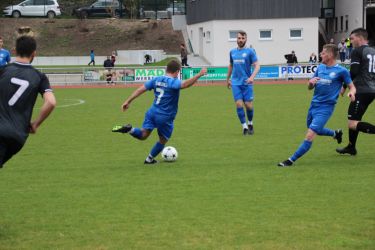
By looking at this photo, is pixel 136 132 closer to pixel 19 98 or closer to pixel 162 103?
pixel 162 103

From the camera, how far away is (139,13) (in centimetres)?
6378

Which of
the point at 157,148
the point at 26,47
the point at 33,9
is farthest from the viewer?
the point at 33,9

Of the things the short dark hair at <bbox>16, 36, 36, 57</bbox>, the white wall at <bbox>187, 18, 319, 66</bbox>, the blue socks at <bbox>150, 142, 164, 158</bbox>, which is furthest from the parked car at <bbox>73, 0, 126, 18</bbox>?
the short dark hair at <bbox>16, 36, 36, 57</bbox>

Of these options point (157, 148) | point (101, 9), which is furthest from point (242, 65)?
point (101, 9)

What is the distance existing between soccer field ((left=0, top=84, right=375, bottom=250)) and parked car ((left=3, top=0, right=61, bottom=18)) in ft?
157

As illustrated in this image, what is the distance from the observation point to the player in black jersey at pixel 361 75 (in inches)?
440

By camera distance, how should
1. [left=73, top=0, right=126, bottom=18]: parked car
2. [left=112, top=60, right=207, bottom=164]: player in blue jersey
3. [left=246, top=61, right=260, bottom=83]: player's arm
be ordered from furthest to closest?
[left=73, top=0, right=126, bottom=18]: parked car
[left=246, top=61, right=260, bottom=83]: player's arm
[left=112, top=60, right=207, bottom=164]: player in blue jersey

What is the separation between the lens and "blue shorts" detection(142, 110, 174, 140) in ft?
35.2

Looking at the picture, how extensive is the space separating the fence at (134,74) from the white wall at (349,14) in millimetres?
15205

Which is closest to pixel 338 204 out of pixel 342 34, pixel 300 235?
pixel 300 235

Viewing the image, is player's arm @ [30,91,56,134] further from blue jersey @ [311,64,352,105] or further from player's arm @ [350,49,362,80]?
player's arm @ [350,49,362,80]

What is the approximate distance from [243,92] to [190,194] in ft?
22.9

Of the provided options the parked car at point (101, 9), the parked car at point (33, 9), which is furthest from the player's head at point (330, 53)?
the parked car at point (33, 9)

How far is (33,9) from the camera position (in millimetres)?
61688
